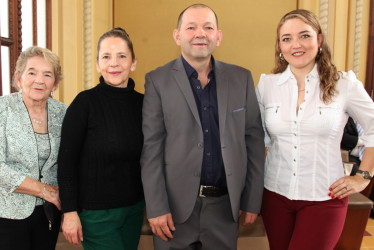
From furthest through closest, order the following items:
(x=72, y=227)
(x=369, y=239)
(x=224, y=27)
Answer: (x=224, y=27)
(x=369, y=239)
(x=72, y=227)

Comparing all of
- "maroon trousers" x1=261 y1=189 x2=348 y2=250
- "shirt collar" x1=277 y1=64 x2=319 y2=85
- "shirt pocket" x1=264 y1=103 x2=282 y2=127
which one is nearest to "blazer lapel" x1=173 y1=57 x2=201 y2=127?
"shirt pocket" x1=264 y1=103 x2=282 y2=127

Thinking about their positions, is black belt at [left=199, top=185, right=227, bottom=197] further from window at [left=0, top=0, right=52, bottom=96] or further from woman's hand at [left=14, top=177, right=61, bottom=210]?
window at [left=0, top=0, right=52, bottom=96]

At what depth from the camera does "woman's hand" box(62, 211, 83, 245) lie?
1.60 meters

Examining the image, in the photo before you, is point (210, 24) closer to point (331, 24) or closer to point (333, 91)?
Result: point (333, 91)

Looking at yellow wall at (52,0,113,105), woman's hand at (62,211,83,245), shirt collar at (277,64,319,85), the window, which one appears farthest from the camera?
yellow wall at (52,0,113,105)

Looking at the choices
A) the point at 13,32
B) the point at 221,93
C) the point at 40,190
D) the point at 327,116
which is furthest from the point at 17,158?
the point at 13,32

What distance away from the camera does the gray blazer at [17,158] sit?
1623 mm

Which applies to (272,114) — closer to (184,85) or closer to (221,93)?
(221,93)

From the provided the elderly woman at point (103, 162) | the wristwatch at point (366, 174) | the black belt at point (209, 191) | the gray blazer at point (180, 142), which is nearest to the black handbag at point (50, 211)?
the elderly woman at point (103, 162)

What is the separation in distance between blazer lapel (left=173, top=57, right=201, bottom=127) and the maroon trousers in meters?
0.63

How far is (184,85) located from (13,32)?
260 cm

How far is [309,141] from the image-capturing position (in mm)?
1715

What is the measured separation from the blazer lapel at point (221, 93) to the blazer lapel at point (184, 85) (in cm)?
12

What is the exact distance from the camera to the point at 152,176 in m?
1.64
